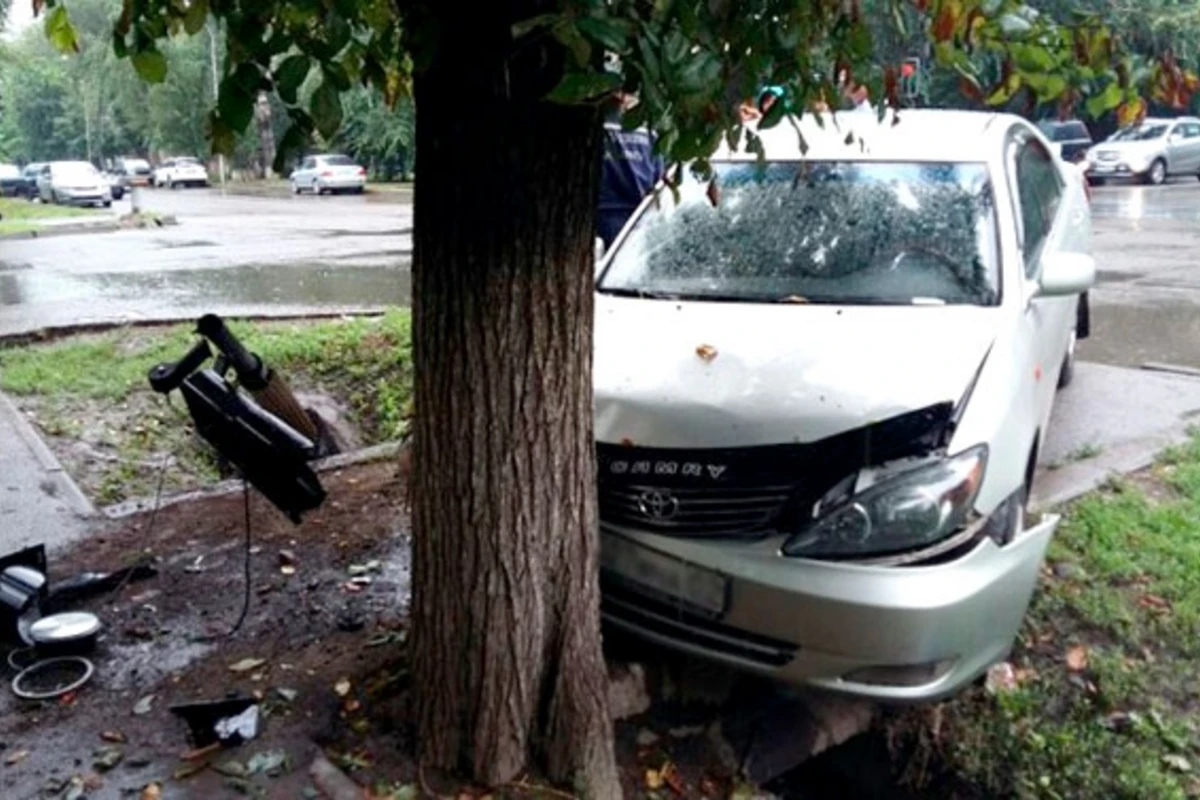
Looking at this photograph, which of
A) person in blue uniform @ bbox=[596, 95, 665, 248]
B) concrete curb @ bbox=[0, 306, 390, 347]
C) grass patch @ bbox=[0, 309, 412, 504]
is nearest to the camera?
grass patch @ bbox=[0, 309, 412, 504]

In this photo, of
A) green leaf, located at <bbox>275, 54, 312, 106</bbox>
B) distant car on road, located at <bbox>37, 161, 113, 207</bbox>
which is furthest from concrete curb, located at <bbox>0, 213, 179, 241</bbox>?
green leaf, located at <bbox>275, 54, 312, 106</bbox>

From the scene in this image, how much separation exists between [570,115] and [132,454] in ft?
14.9

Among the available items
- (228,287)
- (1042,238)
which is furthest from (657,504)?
(228,287)

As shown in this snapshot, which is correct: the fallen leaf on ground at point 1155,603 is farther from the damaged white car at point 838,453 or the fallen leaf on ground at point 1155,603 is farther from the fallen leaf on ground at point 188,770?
the fallen leaf on ground at point 188,770

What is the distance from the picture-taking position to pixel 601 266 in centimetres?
459

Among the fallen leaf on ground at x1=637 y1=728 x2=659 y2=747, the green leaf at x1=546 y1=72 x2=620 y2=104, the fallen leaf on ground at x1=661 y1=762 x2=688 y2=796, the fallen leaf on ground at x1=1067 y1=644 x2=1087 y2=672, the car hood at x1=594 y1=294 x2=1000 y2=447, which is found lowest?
the fallen leaf on ground at x1=661 y1=762 x2=688 y2=796

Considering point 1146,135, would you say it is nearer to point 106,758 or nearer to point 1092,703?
point 1092,703

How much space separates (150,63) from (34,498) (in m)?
3.81

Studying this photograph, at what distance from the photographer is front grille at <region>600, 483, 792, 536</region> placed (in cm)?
305

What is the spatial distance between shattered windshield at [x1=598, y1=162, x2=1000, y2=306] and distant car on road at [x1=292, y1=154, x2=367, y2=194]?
36646mm

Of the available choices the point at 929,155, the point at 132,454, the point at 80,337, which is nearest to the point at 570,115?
the point at 929,155

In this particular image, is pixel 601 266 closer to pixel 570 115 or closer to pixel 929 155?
pixel 929 155

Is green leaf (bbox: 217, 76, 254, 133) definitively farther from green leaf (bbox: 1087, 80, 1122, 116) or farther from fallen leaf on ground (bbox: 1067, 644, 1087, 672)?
fallen leaf on ground (bbox: 1067, 644, 1087, 672)

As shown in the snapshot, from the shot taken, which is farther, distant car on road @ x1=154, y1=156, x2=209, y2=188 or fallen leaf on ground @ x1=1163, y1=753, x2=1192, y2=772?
distant car on road @ x1=154, y1=156, x2=209, y2=188
